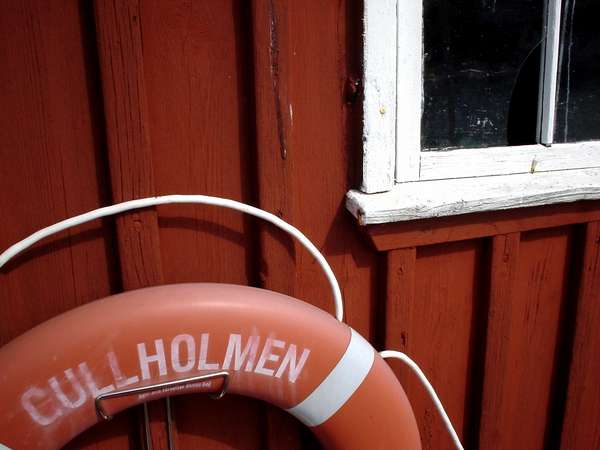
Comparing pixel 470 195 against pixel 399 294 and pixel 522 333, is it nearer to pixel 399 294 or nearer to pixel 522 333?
pixel 399 294

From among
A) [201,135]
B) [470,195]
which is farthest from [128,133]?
[470,195]

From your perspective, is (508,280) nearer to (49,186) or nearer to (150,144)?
(150,144)

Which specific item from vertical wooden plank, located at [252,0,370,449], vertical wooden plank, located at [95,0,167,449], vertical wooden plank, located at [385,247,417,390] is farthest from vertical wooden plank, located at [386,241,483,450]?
vertical wooden plank, located at [95,0,167,449]

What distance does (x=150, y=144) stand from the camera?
0.86m

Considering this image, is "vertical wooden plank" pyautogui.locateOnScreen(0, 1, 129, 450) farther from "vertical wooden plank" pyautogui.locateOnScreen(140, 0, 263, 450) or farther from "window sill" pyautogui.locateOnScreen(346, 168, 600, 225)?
"window sill" pyautogui.locateOnScreen(346, 168, 600, 225)

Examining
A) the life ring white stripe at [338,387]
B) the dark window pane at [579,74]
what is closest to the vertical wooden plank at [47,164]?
the life ring white stripe at [338,387]

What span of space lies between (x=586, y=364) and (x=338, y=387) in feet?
2.66

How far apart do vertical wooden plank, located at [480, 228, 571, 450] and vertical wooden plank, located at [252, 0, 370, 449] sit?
36cm

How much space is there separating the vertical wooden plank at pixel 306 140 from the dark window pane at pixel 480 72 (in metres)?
0.21

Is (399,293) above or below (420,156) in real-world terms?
below

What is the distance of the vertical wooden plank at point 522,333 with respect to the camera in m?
1.16

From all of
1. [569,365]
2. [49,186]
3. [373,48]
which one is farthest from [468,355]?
[49,186]

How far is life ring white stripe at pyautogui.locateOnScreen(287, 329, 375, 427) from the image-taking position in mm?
884

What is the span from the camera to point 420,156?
3.41 ft
